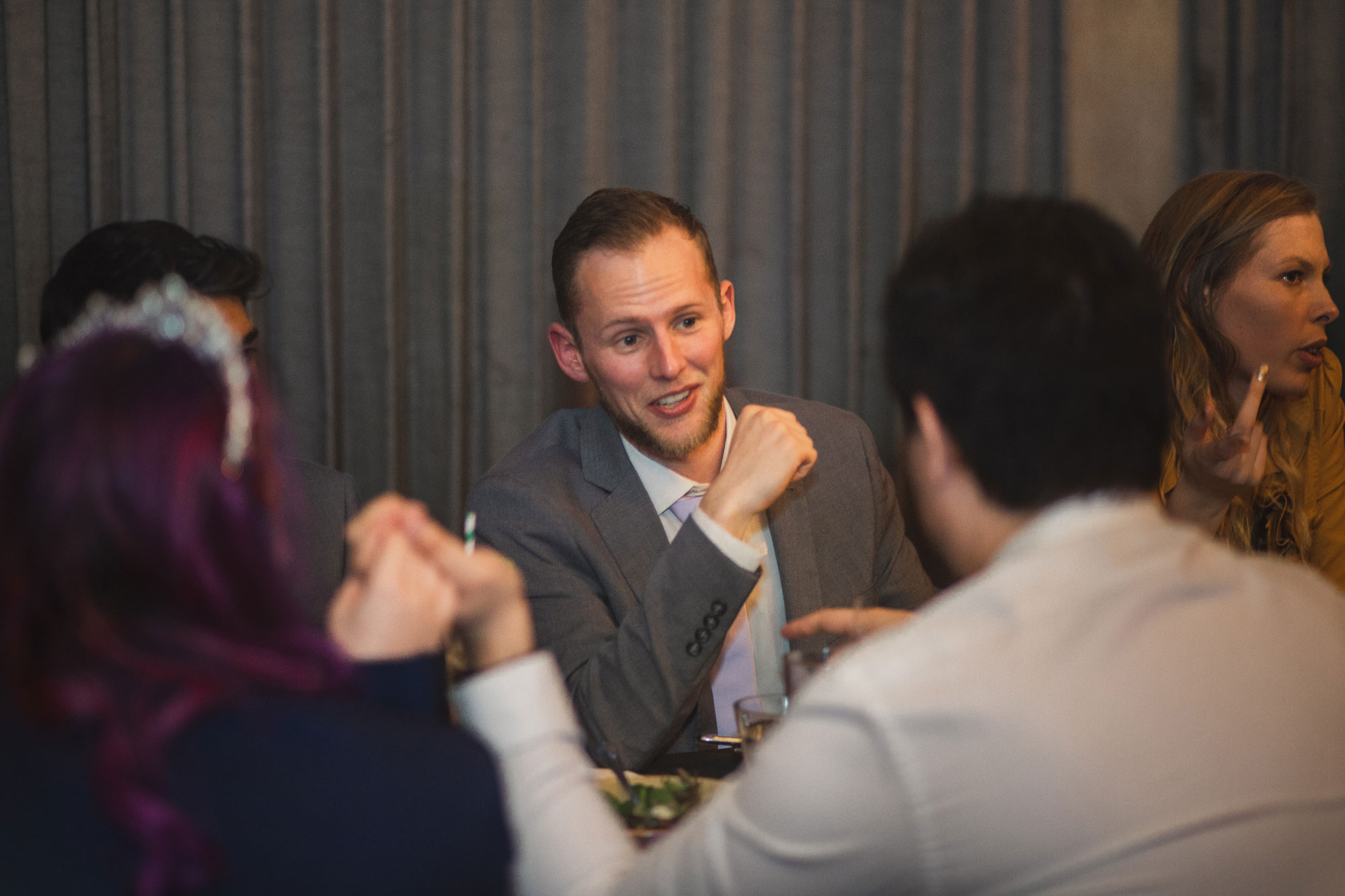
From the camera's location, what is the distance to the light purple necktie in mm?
1943

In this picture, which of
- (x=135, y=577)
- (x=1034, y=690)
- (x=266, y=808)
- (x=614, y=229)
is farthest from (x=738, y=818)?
(x=614, y=229)

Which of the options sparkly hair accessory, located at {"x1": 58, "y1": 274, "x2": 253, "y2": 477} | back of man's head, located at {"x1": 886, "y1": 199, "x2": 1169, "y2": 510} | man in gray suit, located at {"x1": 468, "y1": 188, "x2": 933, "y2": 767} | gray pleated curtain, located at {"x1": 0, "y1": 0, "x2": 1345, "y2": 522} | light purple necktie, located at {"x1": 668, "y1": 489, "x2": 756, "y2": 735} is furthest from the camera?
gray pleated curtain, located at {"x1": 0, "y1": 0, "x2": 1345, "y2": 522}

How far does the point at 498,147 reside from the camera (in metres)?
2.66

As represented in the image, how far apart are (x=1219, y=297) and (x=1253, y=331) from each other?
3.6 inches

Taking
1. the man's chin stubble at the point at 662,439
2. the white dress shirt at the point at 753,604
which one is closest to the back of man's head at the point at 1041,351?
the white dress shirt at the point at 753,604

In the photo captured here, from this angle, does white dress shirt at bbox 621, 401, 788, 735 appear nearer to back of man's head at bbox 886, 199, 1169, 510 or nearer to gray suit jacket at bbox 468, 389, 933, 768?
gray suit jacket at bbox 468, 389, 933, 768

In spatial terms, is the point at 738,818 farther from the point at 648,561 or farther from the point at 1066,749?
the point at 648,561

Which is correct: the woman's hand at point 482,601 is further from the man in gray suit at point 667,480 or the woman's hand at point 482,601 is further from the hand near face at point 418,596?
the man in gray suit at point 667,480

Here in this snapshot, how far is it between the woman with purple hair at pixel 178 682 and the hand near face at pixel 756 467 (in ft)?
2.96

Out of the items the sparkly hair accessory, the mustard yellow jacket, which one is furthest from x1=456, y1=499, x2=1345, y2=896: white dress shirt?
the mustard yellow jacket

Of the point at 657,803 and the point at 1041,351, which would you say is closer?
the point at 1041,351

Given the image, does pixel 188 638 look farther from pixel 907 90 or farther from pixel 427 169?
pixel 907 90

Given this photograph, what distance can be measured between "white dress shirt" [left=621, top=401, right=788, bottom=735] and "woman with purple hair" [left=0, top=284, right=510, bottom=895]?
1.13 m

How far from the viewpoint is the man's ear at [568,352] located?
7.13 feet
